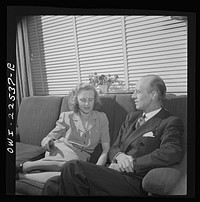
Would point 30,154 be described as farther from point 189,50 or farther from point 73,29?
point 189,50

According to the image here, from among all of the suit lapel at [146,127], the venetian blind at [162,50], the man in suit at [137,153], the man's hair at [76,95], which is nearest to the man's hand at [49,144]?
the man in suit at [137,153]

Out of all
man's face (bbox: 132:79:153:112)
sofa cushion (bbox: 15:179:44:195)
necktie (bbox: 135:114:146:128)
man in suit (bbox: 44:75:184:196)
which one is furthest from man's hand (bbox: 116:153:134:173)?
sofa cushion (bbox: 15:179:44:195)

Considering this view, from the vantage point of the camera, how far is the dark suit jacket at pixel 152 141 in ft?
7.06

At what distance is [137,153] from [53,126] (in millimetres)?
702

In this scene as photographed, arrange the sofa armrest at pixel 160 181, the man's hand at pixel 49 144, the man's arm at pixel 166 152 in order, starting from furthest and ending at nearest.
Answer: the man's hand at pixel 49 144 → the man's arm at pixel 166 152 → the sofa armrest at pixel 160 181

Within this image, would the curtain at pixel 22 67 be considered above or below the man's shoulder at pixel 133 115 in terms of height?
above

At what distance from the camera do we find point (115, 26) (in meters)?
2.26

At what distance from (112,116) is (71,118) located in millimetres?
329

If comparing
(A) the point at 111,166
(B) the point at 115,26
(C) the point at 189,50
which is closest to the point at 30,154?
(A) the point at 111,166

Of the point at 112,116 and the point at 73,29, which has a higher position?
the point at 73,29

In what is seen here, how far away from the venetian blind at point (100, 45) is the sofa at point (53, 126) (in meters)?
0.23

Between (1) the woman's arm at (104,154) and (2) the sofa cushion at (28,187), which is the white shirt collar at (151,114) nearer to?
(1) the woman's arm at (104,154)

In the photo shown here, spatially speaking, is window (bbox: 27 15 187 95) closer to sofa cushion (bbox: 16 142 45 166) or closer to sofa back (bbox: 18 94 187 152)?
sofa back (bbox: 18 94 187 152)

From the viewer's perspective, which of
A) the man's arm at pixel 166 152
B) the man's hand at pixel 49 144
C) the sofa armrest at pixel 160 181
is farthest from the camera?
the man's hand at pixel 49 144
